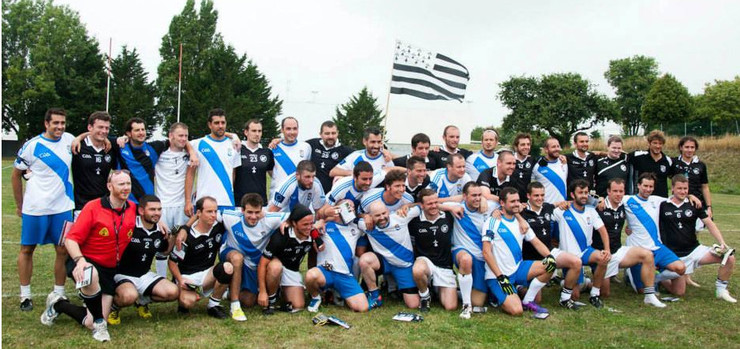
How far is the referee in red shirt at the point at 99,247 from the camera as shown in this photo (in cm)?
457

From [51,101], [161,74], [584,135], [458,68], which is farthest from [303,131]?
[584,135]

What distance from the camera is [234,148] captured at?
638 cm

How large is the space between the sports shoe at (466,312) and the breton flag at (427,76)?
21.3 ft

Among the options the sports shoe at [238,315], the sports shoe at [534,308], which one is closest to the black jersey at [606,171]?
the sports shoe at [534,308]

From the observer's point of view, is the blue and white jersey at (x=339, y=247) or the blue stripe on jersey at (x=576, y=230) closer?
the blue and white jersey at (x=339, y=247)

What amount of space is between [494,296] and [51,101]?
48256 millimetres

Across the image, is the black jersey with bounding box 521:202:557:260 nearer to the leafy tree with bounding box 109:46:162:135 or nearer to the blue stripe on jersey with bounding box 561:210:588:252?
the blue stripe on jersey with bounding box 561:210:588:252

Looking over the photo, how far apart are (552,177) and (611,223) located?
0.93m

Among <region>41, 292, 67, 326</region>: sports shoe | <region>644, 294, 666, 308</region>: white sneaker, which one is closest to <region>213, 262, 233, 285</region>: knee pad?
<region>41, 292, 67, 326</region>: sports shoe

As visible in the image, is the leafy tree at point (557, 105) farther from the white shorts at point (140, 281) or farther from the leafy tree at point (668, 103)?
the white shorts at point (140, 281)

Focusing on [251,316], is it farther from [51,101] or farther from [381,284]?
[51,101]

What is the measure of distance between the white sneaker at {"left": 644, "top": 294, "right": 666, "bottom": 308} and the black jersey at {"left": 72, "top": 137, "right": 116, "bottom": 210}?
6087 mm

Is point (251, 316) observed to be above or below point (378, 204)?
below

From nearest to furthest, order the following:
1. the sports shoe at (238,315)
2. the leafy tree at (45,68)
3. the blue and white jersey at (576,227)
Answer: the sports shoe at (238,315)
the blue and white jersey at (576,227)
the leafy tree at (45,68)
